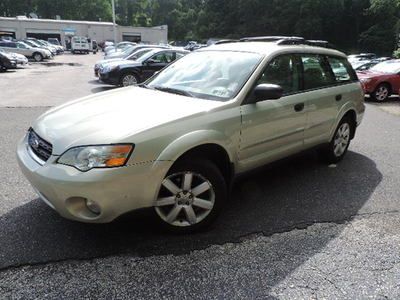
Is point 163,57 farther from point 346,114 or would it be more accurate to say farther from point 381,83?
point 346,114

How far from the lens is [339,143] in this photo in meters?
5.48

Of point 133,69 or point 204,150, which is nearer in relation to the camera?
point 204,150

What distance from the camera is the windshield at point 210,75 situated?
12.3ft

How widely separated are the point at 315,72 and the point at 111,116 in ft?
9.03

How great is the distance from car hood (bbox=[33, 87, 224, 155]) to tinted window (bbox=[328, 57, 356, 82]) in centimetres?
243

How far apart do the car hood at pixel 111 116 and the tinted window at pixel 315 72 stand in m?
1.57

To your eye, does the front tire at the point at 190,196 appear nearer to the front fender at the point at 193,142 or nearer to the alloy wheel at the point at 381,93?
the front fender at the point at 193,142

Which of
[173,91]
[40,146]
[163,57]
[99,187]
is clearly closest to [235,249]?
[99,187]

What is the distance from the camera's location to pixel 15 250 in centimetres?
306

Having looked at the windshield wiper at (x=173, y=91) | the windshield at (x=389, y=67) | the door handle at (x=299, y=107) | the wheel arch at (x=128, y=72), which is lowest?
the wheel arch at (x=128, y=72)

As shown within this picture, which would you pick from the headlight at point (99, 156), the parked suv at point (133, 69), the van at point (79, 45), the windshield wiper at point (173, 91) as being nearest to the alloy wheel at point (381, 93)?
the parked suv at point (133, 69)

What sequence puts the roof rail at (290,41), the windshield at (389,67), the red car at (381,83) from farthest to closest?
the windshield at (389,67)
the red car at (381,83)
the roof rail at (290,41)

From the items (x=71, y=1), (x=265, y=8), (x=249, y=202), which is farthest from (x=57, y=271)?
(x=71, y=1)

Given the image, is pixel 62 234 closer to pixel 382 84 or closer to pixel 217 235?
pixel 217 235
